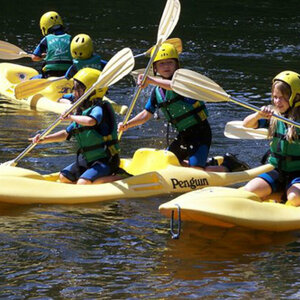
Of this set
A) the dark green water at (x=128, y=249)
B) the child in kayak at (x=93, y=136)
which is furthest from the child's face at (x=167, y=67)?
the dark green water at (x=128, y=249)

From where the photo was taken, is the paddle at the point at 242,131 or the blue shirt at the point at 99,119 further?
the paddle at the point at 242,131

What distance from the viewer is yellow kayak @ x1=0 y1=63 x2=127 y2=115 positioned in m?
11.2

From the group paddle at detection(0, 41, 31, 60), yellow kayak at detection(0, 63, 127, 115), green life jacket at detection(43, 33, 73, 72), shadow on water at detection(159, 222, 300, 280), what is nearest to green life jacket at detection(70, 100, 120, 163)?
shadow on water at detection(159, 222, 300, 280)

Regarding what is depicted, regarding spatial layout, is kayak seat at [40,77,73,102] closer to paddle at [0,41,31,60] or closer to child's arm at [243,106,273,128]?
paddle at [0,41,31,60]

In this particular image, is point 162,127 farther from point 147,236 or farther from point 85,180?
point 147,236

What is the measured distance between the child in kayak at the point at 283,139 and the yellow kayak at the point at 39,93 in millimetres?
4496

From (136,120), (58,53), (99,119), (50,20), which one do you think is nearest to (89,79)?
(99,119)

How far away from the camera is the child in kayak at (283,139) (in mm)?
6270

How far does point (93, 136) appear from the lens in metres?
7.17

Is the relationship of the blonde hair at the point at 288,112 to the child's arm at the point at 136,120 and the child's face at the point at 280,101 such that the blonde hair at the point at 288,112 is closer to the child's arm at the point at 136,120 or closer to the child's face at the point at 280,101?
the child's face at the point at 280,101

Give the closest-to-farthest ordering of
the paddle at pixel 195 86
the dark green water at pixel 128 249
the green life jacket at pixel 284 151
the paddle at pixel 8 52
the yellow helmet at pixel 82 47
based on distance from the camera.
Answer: the dark green water at pixel 128 249
the green life jacket at pixel 284 151
the paddle at pixel 195 86
the yellow helmet at pixel 82 47
the paddle at pixel 8 52

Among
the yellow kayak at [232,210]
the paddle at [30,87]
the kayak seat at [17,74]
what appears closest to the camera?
the yellow kayak at [232,210]

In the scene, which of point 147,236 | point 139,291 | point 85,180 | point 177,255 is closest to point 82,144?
point 85,180

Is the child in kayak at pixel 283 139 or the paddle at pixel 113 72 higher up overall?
the paddle at pixel 113 72
